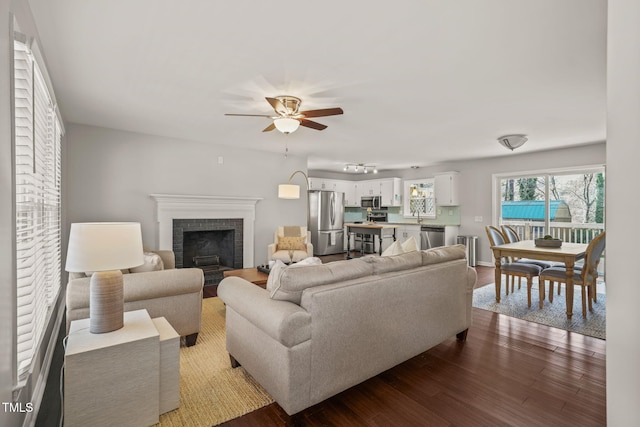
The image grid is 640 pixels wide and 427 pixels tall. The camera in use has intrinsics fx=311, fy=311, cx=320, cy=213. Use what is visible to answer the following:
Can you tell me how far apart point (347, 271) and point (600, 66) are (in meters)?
2.60

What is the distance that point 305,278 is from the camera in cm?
194

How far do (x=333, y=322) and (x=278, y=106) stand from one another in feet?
6.77

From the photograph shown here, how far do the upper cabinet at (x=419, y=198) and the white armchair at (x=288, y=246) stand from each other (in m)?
3.89

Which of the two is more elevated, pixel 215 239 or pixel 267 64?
pixel 267 64

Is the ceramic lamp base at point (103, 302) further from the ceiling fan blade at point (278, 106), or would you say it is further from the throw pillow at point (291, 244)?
the throw pillow at point (291, 244)

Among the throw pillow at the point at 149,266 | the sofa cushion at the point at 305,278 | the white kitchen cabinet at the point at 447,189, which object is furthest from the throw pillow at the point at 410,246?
the white kitchen cabinet at the point at 447,189

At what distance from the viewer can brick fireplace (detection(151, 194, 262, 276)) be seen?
5000mm

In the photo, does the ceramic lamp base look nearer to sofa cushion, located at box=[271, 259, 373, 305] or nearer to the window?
sofa cushion, located at box=[271, 259, 373, 305]

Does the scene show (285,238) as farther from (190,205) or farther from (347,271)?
(347,271)

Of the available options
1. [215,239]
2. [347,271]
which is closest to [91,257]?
[347,271]

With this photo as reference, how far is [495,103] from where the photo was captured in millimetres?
3348

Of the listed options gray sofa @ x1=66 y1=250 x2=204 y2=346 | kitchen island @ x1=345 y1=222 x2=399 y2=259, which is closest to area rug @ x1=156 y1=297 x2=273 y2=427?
gray sofa @ x1=66 y1=250 x2=204 y2=346

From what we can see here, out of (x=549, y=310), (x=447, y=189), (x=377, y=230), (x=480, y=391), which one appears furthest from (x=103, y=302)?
(x=447, y=189)

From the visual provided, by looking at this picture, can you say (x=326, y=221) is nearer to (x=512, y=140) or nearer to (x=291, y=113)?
(x=512, y=140)
